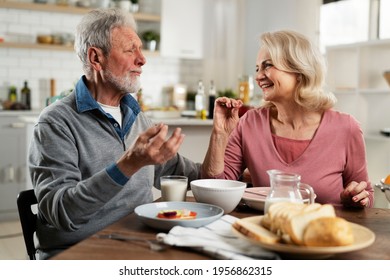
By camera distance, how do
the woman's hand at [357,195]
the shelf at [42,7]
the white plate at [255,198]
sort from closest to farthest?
1. the white plate at [255,198]
2. the woman's hand at [357,195]
3. the shelf at [42,7]

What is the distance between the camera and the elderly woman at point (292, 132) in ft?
6.41

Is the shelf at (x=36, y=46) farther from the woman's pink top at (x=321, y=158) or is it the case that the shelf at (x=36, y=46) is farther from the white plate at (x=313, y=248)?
the white plate at (x=313, y=248)

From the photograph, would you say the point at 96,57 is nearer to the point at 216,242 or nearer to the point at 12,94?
the point at 216,242

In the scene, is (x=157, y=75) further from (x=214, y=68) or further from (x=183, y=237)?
(x=183, y=237)

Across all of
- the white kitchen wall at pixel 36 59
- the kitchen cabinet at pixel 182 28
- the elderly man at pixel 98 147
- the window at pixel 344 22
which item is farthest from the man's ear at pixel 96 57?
the kitchen cabinet at pixel 182 28

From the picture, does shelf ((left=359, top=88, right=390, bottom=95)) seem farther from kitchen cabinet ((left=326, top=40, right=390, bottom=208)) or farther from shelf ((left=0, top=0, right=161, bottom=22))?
shelf ((left=0, top=0, right=161, bottom=22))

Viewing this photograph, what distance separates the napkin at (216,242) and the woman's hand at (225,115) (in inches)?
26.5

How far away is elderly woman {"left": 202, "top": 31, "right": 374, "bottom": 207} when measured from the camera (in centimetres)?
196

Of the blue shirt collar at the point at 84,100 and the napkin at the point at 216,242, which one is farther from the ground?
the blue shirt collar at the point at 84,100

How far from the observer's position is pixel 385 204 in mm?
3309

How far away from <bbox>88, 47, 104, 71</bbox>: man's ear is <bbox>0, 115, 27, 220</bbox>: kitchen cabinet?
3.13 meters

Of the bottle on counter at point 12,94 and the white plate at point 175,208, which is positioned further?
the bottle on counter at point 12,94

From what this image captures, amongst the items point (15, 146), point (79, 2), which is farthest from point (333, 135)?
point (79, 2)

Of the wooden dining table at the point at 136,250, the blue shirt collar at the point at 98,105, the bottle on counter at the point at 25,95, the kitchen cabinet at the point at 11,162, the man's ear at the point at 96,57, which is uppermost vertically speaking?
the man's ear at the point at 96,57
